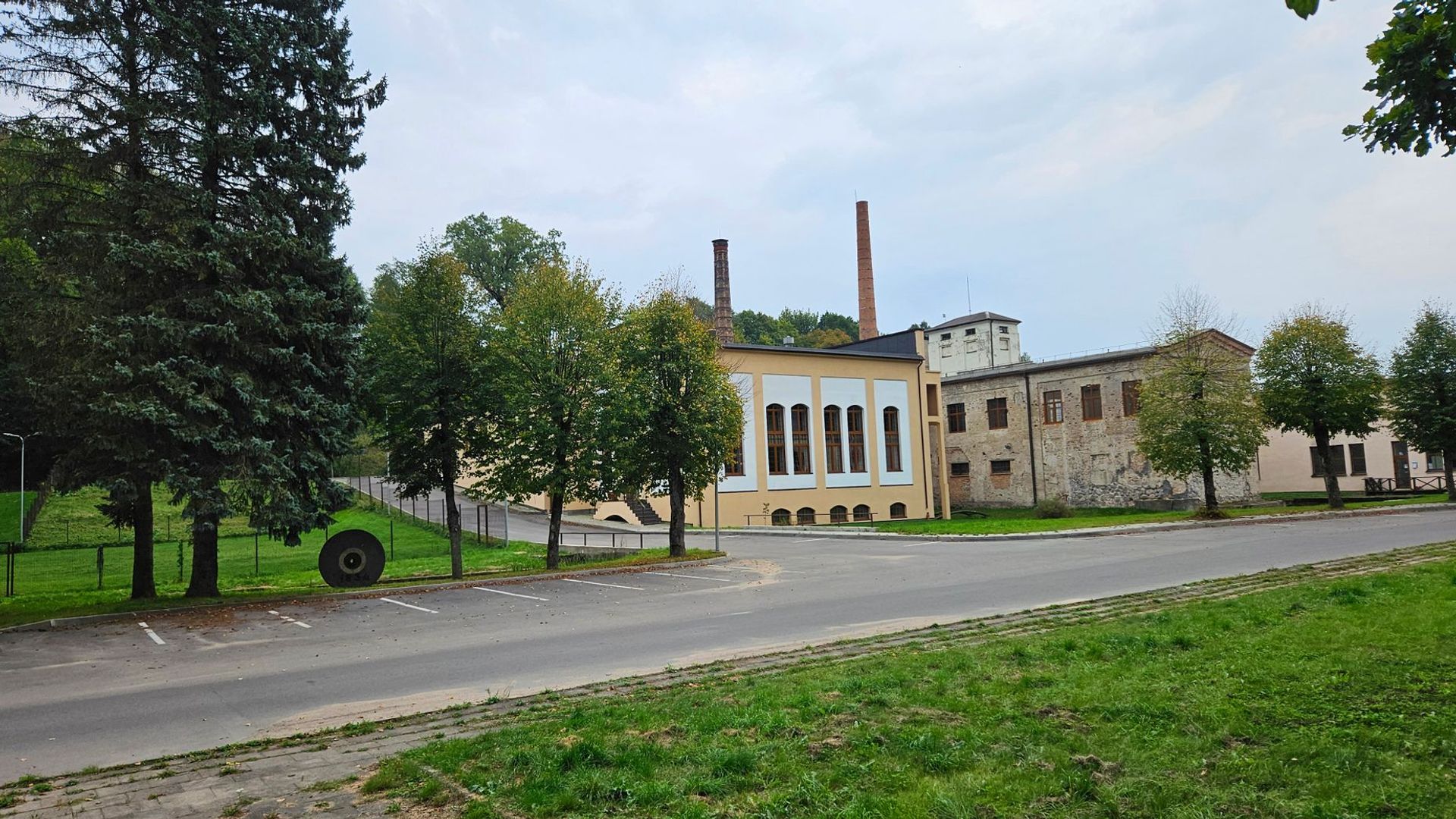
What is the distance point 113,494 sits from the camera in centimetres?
1510

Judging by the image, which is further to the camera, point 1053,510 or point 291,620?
point 1053,510

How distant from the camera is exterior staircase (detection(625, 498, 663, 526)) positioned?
43831mm

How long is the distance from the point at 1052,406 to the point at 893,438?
917cm

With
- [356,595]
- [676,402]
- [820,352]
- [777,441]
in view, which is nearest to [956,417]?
[820,352]

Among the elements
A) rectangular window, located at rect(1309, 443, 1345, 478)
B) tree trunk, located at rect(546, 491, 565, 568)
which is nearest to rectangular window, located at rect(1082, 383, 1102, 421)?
rectangular window, located at rect(1309, 443, 1345, 478)

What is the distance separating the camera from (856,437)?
4869 cm

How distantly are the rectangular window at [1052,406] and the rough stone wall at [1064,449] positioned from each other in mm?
157

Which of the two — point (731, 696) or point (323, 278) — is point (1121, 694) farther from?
point (323, 278)

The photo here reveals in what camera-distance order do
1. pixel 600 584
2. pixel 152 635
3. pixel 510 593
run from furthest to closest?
pixel 600 584 → pixel 510 593 → pixel 152 635

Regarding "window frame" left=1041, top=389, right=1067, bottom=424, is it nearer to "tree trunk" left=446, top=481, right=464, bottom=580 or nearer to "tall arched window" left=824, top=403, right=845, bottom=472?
"tall arched window" left=824, top=403, right=845, bottom=472

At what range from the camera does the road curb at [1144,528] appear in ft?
90.4

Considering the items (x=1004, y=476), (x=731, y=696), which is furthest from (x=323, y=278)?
(x=1004, y=476)

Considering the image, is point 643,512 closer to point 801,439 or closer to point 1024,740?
point 801,439

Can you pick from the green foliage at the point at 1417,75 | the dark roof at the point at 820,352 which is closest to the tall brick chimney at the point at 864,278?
the dark roof at the point at 820,352
